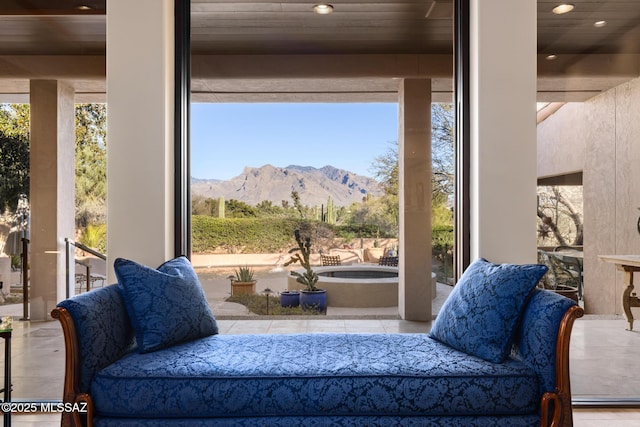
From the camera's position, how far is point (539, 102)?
2951mm

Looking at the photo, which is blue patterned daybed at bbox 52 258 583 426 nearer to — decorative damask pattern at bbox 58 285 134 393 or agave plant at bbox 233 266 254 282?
decorative damask pattern at bbox 58 285 134 393

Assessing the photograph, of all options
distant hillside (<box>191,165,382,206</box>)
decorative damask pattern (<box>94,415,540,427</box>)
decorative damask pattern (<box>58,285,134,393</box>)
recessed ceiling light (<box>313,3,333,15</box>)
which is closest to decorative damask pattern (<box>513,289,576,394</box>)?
decorative damask pattern (<box>94,415,540,427</box>)

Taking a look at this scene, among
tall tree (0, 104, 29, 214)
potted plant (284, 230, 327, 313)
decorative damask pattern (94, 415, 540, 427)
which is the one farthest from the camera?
potted plant (284, 230, 327, 313)

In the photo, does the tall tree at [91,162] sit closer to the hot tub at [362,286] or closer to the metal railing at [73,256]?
the metal railing at [73,256]

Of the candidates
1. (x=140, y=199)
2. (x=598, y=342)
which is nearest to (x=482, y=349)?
(x=598, y=342)

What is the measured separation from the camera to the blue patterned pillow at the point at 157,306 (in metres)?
2.17

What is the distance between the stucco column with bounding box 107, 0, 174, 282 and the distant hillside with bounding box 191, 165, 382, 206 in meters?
0.45

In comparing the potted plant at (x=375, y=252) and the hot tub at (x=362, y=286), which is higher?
the potted plant at (x=375, y=252)

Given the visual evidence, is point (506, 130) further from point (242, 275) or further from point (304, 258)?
point (242, 275)

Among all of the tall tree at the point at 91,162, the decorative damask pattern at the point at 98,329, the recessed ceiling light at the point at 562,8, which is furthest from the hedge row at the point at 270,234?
the recessed ceiling light at the point at 562,8

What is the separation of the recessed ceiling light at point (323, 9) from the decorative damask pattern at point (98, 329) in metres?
2.08

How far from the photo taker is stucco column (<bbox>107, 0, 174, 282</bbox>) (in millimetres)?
2744

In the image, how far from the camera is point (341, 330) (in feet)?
9.57

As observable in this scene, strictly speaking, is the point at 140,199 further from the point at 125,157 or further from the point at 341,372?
the point at 341,372
